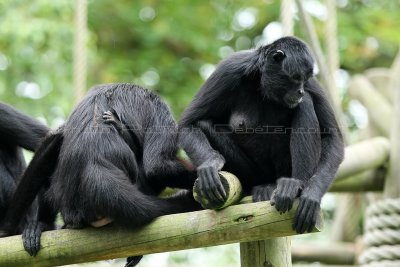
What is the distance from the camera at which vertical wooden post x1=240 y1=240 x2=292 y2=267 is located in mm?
5184

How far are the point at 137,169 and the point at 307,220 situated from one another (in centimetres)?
160

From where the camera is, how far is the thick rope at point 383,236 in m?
7.68

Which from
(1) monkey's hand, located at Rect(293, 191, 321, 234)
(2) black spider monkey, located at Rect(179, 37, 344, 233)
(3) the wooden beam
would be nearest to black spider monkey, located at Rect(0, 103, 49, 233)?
(2) black spider monkey, located at Rect(179, 37, 344, 233)

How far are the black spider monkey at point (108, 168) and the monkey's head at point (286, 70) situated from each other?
87 centimetres

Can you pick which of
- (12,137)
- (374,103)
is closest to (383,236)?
(374,103)

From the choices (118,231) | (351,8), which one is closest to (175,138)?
(118,231)

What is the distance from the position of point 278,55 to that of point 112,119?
1413 mm

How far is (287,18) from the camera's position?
A: 7434 mm

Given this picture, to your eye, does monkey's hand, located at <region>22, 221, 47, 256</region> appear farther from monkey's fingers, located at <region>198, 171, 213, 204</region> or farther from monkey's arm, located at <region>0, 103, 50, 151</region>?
monkey's fingers, located at <region>198, 171, 213, 204</region>

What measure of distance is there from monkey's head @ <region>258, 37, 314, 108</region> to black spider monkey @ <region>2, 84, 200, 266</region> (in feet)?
2.85

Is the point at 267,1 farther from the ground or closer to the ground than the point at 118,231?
farther from the ground

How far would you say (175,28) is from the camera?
554 inches

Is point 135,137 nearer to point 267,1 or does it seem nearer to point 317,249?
point 317,249

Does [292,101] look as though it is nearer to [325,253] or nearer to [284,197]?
[284,197]
